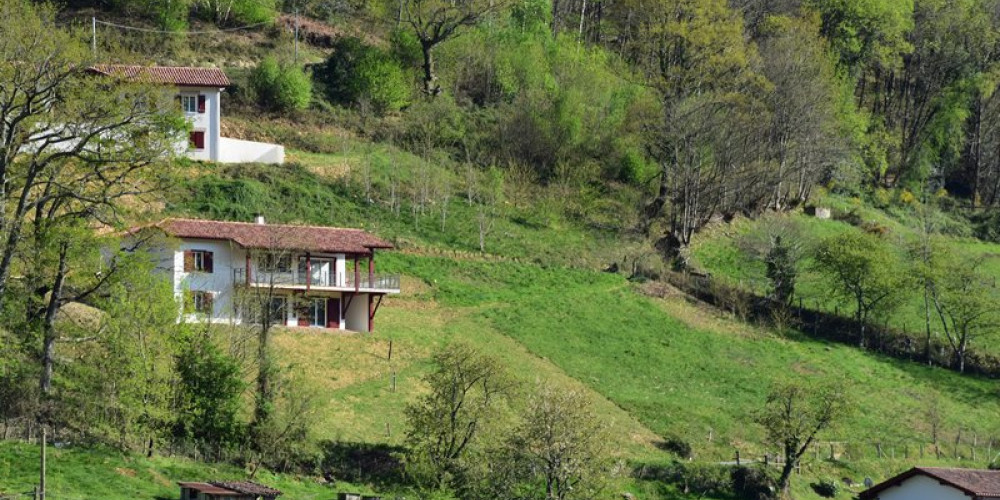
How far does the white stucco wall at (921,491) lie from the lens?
81.9 metres

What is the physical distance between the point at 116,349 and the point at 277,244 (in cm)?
1618

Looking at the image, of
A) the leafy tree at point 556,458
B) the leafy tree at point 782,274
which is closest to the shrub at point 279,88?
the leafy tree at point 782,274

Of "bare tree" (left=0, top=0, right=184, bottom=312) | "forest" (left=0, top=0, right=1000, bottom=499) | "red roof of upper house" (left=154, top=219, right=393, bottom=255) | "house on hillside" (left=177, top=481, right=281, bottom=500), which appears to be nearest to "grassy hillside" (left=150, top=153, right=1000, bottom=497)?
"forest" (left=0, top=0, right=1000, bottom=499)

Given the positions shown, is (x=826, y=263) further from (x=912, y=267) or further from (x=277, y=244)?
(x=277, y=244)

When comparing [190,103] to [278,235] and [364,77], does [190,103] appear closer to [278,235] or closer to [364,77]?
[278,235]

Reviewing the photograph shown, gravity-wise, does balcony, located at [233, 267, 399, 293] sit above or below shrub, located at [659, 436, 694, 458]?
above

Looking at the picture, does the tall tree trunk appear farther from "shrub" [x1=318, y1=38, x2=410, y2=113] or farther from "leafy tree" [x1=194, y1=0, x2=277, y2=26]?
"leafy tree" [x1=194, y1=0, x2=277, y2=26]

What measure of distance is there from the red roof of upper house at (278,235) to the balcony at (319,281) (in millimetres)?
1334

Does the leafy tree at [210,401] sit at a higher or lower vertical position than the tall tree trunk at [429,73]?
lower

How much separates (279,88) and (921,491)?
50.0 meters

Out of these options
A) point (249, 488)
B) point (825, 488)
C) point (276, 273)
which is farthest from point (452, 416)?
point (825, 488)

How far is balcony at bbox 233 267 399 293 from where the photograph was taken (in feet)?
285

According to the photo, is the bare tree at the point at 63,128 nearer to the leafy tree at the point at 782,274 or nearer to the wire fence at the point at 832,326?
the wire fence at the point at 832,326

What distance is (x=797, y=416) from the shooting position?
84375mm
